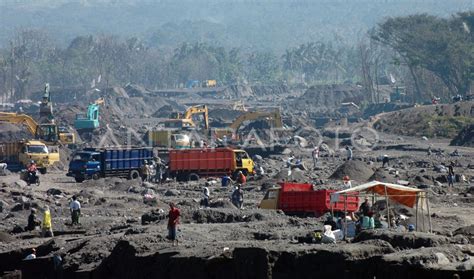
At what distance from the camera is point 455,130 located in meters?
82.1

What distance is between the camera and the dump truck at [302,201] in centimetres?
3272

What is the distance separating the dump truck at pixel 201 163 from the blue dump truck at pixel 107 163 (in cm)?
192

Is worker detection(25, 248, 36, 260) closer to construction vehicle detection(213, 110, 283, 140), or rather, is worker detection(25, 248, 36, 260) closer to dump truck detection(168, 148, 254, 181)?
dump truck detection(168, 148, 254, 181)

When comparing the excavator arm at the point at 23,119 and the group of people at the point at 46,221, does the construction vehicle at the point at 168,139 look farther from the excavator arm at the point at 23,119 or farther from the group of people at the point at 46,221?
the group of people at the point at 46,221

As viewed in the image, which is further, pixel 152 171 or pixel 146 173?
pixel 152 171

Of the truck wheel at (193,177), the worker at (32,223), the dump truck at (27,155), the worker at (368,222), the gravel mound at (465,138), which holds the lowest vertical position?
the worker at (32,223)

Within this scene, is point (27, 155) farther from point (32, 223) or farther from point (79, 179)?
point (32, 223)

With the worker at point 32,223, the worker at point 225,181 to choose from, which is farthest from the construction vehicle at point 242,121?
the worker at point 32,223

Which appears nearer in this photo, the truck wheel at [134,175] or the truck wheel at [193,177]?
the truck wheel at [193,177]

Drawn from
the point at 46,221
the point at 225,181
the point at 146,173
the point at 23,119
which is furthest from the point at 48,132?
the point at 46,221

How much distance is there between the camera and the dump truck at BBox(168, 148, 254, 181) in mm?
52000

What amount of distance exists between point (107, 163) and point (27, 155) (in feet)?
23.4

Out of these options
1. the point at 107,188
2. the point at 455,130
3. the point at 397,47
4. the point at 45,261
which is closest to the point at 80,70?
the point at 397,47

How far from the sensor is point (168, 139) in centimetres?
7262
